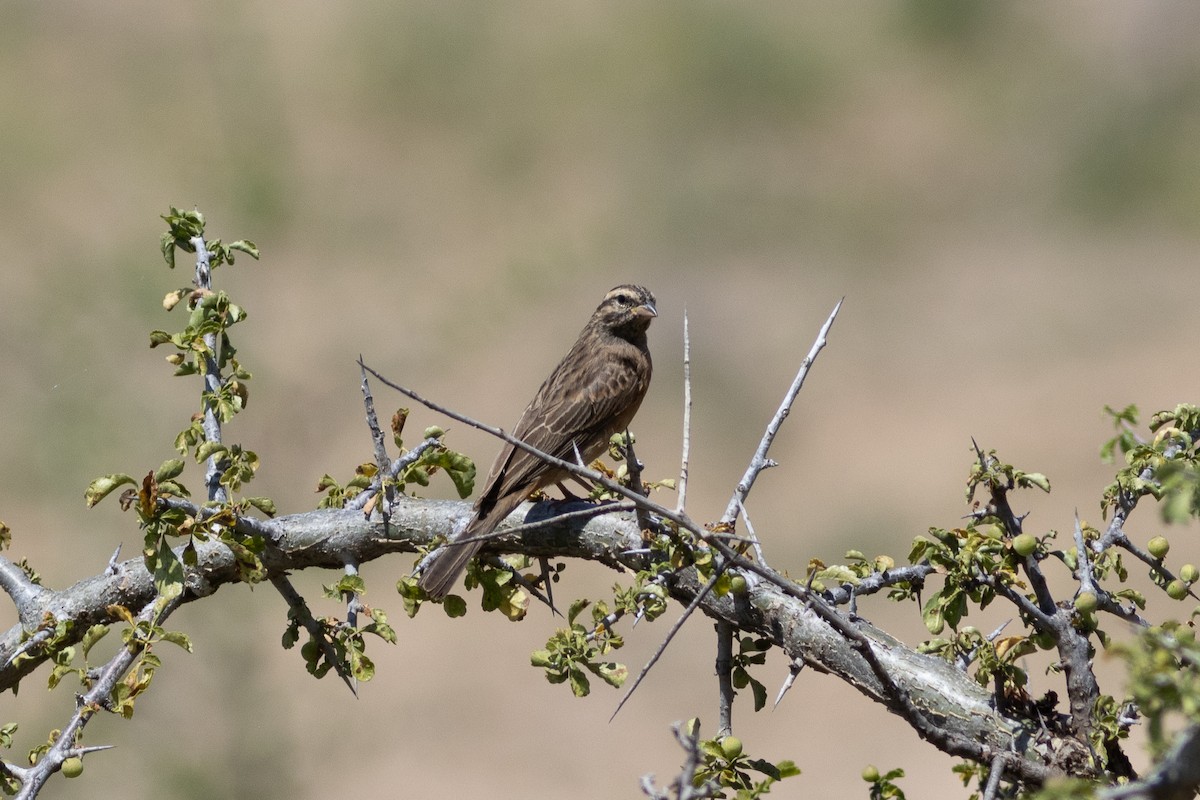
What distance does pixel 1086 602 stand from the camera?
3.20 m

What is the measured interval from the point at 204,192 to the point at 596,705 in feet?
31.1

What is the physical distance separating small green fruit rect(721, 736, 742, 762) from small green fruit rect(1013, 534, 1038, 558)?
2.75 ft

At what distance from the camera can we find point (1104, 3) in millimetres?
21938

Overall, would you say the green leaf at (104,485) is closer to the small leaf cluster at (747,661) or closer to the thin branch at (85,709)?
the thin branch at (85,709)

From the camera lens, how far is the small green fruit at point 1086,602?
10.5 feet

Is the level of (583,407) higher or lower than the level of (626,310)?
lower

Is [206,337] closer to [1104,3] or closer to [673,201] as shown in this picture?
[673,201]

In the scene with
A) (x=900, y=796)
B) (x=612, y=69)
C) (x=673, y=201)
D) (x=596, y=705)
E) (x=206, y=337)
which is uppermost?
(x=612, y=69)

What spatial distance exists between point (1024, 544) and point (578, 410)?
3.13 m

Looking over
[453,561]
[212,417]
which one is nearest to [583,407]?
[453,561]

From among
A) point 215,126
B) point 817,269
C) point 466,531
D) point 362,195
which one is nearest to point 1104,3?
point 817,269

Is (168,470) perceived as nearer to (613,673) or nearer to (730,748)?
(613,673)

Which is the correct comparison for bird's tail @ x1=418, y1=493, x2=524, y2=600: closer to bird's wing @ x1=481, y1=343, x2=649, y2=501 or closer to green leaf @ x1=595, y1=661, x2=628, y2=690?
green leaf @ x1=595, y1=661, x2=628, y2=690

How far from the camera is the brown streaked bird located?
4.89 meters
